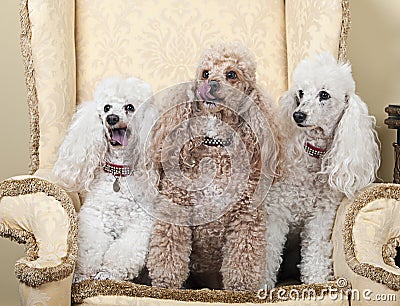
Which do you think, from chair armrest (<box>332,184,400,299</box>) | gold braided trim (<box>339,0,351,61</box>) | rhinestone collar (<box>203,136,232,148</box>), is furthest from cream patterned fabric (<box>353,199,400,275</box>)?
gold braided trim (<box>339,0,351,61</box>)

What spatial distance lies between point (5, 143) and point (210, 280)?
104 centimetres

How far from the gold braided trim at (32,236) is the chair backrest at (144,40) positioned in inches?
10.0

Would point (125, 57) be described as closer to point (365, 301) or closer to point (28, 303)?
point (28, 303)

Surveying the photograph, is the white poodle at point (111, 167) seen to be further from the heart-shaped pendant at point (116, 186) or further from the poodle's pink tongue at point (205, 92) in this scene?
the poodle's pink tongue at point (205, 92)

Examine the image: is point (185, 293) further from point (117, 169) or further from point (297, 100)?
point (297, 100)

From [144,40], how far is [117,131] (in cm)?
41

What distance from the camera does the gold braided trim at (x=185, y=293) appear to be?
1428mm

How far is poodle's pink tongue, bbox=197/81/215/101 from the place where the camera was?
56.9 inches

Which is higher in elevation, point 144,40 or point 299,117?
point 144,40

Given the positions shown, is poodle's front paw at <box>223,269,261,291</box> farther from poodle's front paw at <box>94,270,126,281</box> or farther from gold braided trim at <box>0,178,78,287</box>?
gold braided trim at <box>0,178,78,287</box>

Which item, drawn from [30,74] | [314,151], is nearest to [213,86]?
[314,151]

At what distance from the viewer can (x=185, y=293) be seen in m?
1.43

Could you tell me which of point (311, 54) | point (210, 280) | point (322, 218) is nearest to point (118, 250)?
point (210, 280)

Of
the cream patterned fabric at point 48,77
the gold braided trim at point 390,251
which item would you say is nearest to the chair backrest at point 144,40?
the cream patterned fabric at point 48,77
